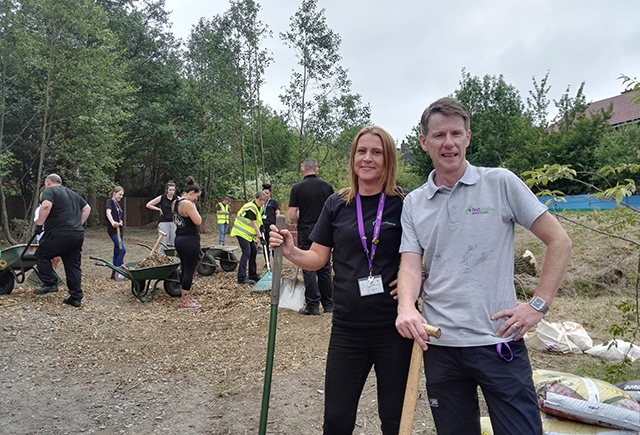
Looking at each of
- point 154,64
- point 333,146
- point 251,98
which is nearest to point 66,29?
point 251,98

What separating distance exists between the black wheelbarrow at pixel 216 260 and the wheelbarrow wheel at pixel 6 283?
330 cm

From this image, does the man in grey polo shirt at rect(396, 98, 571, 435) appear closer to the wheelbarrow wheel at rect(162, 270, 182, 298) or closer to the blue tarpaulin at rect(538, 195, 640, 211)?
the blue tarpaulin at rect(538, 195, 640, 211)

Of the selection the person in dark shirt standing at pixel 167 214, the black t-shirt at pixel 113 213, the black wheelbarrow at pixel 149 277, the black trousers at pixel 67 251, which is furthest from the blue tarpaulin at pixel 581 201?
the black t-shirt at pixel 113 213

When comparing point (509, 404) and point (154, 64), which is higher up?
point (154, 64)

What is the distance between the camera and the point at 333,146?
16.1m

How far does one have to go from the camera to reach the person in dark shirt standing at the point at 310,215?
20.3ft

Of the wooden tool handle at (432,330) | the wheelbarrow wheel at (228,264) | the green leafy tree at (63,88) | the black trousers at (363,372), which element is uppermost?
the green leafy tree at (63,88)

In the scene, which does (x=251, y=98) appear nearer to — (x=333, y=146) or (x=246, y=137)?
(x=246, y=137)

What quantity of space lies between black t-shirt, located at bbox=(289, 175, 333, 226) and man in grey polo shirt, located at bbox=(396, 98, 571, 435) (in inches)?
167

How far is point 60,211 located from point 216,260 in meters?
3.98

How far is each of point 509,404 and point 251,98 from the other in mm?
18166

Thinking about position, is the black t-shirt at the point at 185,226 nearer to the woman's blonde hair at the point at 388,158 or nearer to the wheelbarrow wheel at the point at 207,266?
the wheelbarrow wheel at the point at 207,266

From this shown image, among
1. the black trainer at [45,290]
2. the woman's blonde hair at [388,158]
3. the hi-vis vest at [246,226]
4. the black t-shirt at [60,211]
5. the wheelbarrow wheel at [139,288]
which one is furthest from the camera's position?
the hi-vis vest at [246,226]

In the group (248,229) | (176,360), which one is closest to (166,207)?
(248,229)
